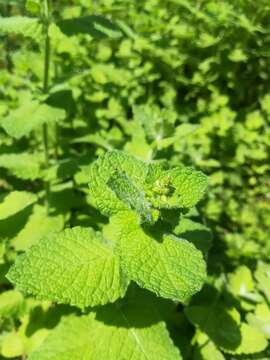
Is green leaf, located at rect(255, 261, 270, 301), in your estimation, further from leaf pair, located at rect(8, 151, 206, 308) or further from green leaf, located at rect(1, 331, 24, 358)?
green leaf, located at rect(1, 331, 24, 358)

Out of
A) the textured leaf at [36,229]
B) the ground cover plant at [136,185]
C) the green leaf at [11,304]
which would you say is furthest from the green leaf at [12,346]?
the textured leaf at [36,229]

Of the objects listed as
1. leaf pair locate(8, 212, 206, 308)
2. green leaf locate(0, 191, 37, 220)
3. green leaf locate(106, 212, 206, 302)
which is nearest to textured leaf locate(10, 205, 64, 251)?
green leaf locate(0, 191, 37, 220)

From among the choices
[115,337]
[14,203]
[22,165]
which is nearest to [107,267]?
[115,337]

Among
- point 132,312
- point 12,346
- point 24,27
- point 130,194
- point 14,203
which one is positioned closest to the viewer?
point 130,194

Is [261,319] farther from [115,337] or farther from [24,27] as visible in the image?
[24,27]

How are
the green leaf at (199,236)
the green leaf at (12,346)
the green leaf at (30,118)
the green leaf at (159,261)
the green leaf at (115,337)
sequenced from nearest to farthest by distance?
1. the green leaf at (159,261)
2. the green leaf at (115,337)
3. the green leaf at (199,236)
4. the green leaf at (30,118)
5. the green leaf at (12,346)

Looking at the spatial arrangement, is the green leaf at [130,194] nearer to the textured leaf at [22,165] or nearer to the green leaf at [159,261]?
the green leaf at [159,261]
